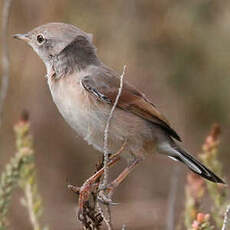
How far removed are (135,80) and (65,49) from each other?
3.19 m

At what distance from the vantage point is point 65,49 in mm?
4543

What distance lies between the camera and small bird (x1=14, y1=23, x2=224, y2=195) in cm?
414

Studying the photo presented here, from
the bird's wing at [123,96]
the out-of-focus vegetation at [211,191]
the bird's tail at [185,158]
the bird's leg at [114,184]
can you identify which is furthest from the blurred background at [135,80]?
the out-of-focus vegetation at [211,191]

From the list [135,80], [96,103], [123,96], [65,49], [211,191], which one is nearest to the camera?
[211,191]

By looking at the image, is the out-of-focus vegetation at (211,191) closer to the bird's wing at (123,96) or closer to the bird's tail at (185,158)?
the bird's tail at (185,158)

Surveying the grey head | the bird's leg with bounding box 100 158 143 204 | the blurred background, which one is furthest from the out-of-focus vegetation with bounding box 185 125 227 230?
the blurred background

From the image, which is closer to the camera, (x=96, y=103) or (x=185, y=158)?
(x=96, y=103)

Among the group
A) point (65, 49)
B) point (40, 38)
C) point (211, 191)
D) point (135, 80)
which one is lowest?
point (211, 191)

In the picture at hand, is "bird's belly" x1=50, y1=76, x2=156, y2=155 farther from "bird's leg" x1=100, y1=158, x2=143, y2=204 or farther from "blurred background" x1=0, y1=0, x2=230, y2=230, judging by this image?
"blurred background" x1=0, y1=0, x2=230, y2=230

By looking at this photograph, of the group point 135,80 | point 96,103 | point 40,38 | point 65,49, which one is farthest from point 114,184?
point 135,80

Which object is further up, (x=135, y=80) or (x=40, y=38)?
(x=135, y=80)

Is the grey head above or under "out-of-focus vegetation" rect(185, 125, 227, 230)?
above

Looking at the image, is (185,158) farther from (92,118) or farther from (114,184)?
(92,118)

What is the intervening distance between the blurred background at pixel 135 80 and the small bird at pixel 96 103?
7.24 ft
